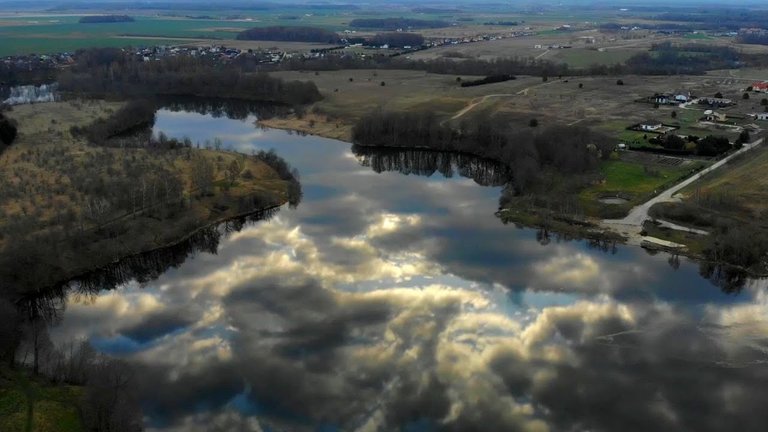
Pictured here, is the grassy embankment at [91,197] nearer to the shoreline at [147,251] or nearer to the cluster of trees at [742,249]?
the shoreline at [147,251]

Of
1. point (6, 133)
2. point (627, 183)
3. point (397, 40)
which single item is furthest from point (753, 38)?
point (6, 133)

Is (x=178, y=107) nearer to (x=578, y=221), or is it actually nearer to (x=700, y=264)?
(x=578, y=221)

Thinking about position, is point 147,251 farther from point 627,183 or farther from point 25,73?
point 25,73

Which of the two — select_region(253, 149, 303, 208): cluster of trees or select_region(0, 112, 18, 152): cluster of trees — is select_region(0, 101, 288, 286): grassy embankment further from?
select_region(0, 112, 18, 152): cluster of trees

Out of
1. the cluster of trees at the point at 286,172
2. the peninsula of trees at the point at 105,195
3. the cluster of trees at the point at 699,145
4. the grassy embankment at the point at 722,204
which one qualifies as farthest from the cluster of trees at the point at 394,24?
the grassy embankment at the point at 722,204

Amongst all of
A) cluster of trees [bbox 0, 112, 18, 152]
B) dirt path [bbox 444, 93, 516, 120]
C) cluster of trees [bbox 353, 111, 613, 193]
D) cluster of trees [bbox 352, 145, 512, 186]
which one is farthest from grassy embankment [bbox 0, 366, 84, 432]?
dirt path [bbox 444, 93, 516, 120]

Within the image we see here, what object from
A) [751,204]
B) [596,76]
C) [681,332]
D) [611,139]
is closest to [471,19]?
[596,76]
